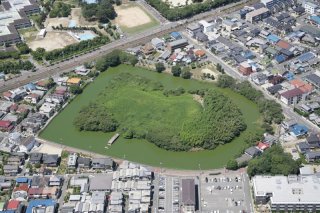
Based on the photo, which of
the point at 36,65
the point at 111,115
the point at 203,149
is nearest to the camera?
the point at 203,149

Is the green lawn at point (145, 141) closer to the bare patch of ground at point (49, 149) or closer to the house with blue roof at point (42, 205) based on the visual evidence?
the bare patch of ground at point (49, 149)

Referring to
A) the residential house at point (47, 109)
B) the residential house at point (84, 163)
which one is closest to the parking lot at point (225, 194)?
the residential house at point (84, 163)

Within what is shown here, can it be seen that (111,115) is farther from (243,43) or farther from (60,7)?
(60,7)

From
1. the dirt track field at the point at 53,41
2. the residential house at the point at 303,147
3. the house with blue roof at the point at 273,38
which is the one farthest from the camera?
the dirt track field at the point at 53,41

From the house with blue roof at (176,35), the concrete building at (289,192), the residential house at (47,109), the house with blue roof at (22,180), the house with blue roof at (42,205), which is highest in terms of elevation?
the house with blue roof at (42,205)

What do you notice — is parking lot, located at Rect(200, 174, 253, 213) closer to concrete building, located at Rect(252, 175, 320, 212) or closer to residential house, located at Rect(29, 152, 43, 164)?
concrete building, located at Rect(252, 175, 320, 212)

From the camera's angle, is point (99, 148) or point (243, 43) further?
point (243, 43)

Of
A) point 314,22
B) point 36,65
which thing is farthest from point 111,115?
point 314,22
